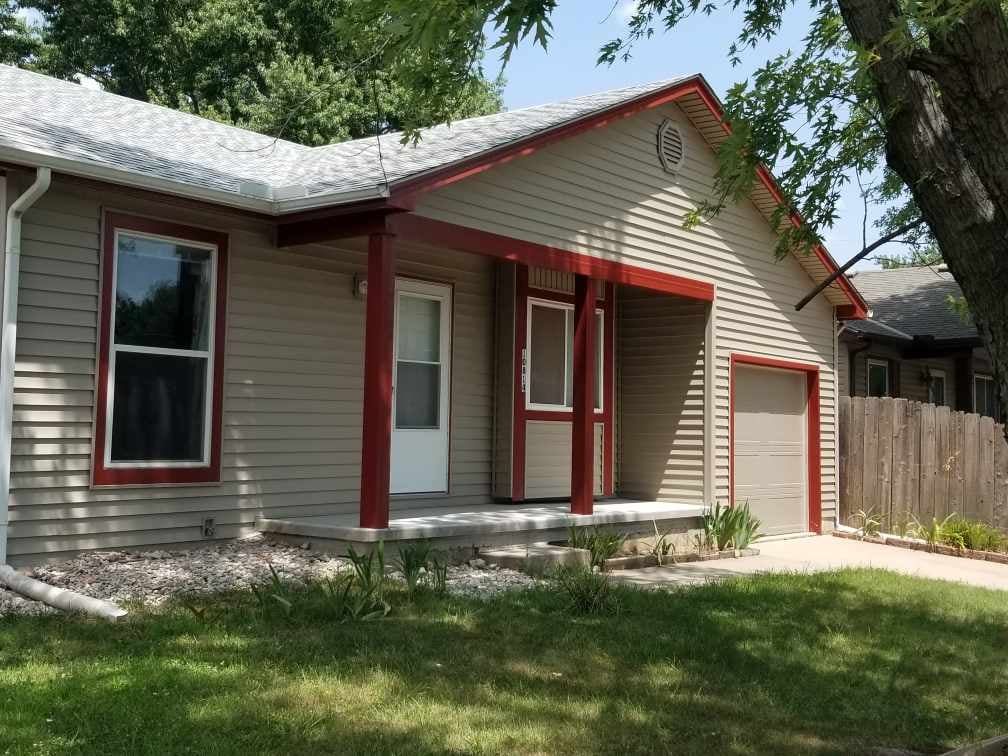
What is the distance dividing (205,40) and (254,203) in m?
18.6

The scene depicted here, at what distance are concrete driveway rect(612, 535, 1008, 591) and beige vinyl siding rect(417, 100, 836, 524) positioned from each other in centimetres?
124

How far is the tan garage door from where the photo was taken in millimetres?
13508

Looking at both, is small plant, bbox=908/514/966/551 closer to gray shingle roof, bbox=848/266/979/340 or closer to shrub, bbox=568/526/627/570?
shrub, bbox=568/526/627/570

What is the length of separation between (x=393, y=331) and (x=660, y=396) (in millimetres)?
4791

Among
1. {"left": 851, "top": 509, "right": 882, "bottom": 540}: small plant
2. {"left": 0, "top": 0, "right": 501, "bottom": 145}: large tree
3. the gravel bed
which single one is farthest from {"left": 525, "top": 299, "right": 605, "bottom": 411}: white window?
{"left": 0, "top": 0, "right": 501, "bottom": 145}: large tree

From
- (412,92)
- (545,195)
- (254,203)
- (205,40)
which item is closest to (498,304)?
(545,195)

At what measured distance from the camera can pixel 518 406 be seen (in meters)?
11.6

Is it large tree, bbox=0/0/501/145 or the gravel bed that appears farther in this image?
large tree, bbox=0/0/501/145

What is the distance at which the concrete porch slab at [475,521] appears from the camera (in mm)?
8570

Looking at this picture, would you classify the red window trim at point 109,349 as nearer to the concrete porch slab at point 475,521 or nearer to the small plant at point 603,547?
the concrete porch slab at point 475,521

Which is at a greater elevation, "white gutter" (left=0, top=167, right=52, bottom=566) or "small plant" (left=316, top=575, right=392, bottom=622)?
"white gutter" (left=0, top=167, right=52, bottom=566)

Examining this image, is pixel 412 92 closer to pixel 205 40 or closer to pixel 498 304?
pixel 498 304

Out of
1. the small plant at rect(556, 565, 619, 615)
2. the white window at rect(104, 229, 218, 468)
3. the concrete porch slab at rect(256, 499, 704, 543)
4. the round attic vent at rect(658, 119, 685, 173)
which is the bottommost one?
the small plant at rect(556, 565, 619, 615)

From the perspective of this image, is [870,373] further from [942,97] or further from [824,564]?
[942,97]
